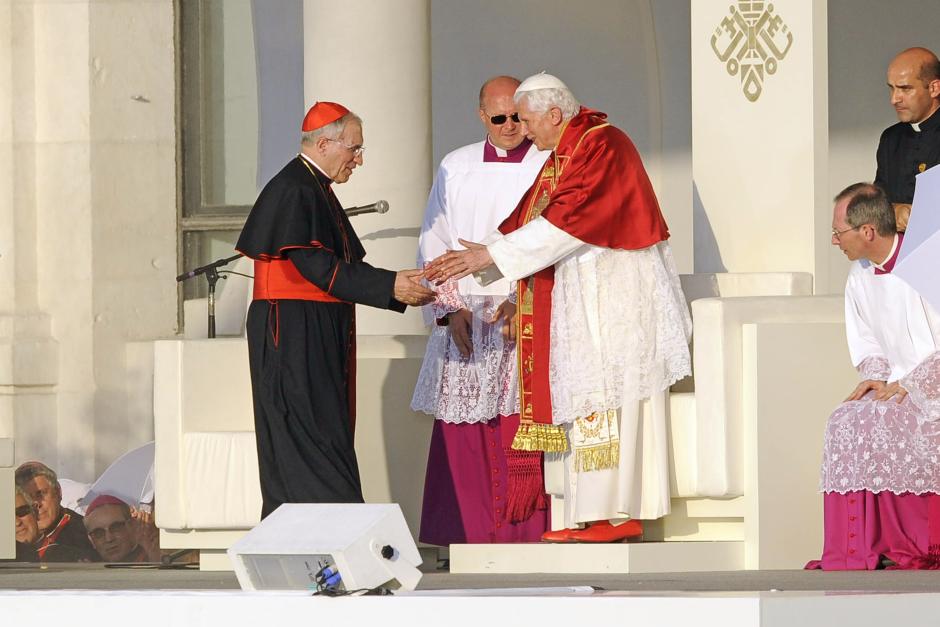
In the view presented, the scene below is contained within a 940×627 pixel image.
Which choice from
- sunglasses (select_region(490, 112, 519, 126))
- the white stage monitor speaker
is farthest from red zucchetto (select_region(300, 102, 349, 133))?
the white stage monitor speaker

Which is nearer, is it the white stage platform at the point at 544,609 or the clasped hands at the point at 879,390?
the white stage platform at the point at 544,609

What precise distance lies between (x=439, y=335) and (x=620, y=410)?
1172mm

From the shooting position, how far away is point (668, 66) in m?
14.1

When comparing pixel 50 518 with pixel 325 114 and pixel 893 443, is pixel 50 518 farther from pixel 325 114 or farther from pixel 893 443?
pixel 893 443

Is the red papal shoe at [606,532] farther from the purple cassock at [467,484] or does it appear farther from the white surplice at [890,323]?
the white surplice at [890,323]

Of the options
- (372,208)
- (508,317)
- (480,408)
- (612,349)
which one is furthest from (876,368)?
(372,208)

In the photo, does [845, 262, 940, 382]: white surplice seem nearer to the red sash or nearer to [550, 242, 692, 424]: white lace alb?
[550, 242, 692, 424]: white lace alb

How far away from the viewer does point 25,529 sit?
12312 millimetres

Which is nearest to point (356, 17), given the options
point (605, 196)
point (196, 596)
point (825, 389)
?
point (605, 196)

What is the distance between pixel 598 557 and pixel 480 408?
1.19 metres

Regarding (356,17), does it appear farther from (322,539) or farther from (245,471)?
(322,539)

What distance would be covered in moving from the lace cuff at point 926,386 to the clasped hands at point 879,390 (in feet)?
0.12

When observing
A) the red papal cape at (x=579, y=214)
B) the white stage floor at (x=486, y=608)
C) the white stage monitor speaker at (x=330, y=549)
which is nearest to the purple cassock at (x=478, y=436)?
the red papal cape at (x=579, y=214)

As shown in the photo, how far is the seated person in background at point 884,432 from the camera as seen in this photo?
7535mm
